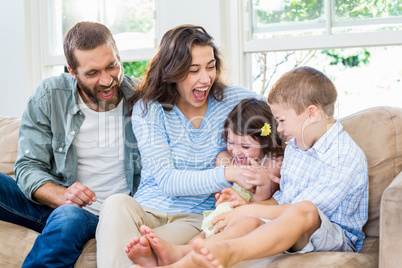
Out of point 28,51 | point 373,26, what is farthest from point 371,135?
point 28,51

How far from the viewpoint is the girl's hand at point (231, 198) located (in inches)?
75.3

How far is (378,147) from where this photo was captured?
197 centimetres

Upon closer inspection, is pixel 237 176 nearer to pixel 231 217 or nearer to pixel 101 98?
pixel 231 217

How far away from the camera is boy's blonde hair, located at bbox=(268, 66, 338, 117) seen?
1.86 metres

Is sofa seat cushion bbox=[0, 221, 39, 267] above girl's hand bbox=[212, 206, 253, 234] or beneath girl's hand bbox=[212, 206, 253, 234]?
beneath

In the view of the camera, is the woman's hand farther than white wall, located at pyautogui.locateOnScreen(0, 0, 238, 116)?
No

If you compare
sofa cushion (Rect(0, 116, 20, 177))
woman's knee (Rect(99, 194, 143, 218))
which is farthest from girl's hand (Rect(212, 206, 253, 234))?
sofa cushion (Rect(0, 116, 20, 177))

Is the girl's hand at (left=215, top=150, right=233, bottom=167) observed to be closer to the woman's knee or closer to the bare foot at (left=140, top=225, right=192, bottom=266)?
the woman's knee

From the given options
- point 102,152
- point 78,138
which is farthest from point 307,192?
point 78,138

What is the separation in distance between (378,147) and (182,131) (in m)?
0.78

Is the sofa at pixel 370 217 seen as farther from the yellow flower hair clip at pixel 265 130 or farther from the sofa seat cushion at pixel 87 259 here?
the yellow flower hair clip at pixel 265 130

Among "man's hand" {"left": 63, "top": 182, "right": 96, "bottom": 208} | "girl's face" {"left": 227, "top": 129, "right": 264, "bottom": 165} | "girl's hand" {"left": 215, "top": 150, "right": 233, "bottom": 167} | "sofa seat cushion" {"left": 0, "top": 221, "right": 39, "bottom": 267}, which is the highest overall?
"girl's face" {"left": 227, "top": 129, "right": 264, "bottom": 165}

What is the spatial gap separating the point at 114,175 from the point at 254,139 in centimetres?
66

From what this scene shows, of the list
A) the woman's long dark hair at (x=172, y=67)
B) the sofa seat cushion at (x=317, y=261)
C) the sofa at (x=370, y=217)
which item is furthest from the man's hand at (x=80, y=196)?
the sofa seat cushion at (x=317, y=261)
